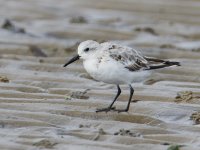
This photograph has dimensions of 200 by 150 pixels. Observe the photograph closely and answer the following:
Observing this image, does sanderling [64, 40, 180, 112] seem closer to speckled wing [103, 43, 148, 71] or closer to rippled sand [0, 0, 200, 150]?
speckled wing [103, 43, 148, 71]

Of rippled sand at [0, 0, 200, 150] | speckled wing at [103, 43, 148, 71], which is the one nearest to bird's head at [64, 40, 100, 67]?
speckled wing at [103, 43, 148, 71]

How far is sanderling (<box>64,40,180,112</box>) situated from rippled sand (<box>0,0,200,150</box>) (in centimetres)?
32

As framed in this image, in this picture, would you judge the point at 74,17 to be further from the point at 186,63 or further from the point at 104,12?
the point at 186,63

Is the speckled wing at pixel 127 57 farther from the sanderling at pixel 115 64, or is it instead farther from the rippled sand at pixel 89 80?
the rippled sand at pixel 89 80

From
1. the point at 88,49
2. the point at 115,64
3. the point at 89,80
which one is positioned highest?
the point at 88,49

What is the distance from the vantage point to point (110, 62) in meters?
7.82

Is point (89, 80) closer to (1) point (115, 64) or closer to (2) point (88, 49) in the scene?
(2) point (88, 49)

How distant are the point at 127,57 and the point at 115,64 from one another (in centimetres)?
25

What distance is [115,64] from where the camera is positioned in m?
7.85

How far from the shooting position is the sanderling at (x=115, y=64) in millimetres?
7797

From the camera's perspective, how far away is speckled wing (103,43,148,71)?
7941mm

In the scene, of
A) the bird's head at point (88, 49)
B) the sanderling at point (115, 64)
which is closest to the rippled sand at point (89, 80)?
the sanderling at point (115, 64)

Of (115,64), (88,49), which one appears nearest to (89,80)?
(88,49)

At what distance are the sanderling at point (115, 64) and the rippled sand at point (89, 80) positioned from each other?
32 cm
